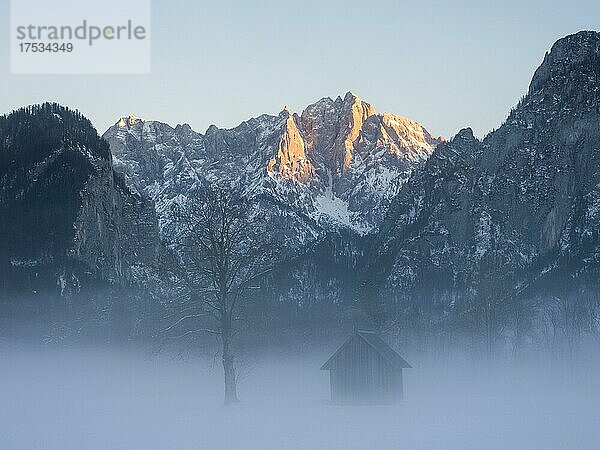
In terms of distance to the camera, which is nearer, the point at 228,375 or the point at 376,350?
the point at 228,375

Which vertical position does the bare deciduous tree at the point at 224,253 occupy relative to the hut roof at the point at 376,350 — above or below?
above

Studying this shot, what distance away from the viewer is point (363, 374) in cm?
6581

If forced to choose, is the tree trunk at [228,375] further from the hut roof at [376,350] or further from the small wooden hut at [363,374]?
the hut roof at [376,350]

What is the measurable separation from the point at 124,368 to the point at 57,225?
261 feet

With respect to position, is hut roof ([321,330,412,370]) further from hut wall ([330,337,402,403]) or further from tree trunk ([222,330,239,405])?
tree trunk ([222,330,239,405])

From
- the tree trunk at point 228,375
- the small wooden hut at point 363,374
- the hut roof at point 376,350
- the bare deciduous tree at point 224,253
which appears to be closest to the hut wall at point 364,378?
the small wooden hut at point 363,374

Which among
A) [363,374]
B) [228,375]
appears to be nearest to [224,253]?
[228,375]

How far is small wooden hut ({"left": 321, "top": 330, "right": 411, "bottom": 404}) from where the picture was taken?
214 ft

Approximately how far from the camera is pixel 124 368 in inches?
3696

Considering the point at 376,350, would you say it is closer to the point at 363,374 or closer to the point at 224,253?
the point at 363,374

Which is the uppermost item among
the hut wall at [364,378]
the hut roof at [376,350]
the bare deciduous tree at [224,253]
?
the bare deciduous tree at [224,253]

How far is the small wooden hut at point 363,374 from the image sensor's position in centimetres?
6512

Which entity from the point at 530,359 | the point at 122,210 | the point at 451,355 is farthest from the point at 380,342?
the point at 122,210

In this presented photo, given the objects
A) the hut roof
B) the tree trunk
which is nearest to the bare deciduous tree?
the tree trunk
